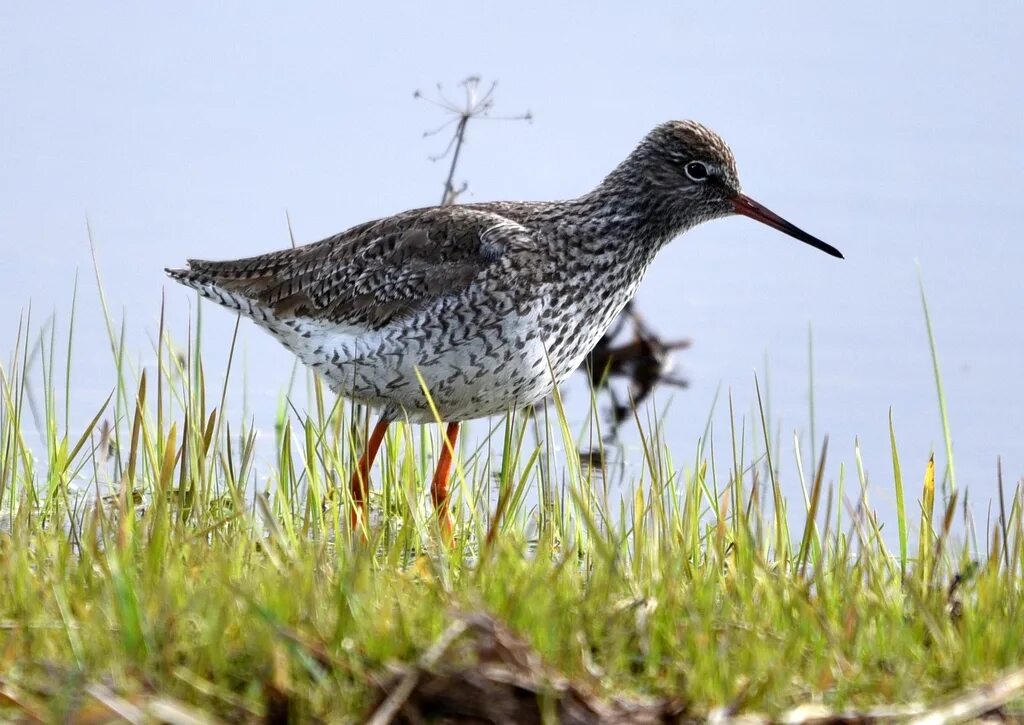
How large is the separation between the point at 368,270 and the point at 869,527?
2309 mm

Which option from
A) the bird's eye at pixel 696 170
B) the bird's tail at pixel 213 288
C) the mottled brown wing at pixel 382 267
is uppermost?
the bird's eye at pixel 696 170

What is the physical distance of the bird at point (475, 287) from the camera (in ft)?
18.6

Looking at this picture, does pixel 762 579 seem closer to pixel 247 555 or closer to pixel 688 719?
pixel 688 719

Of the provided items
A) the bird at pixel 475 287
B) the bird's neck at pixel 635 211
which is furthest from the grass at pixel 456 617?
the bird's neck at pixel 635 211

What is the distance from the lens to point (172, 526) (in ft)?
14.8

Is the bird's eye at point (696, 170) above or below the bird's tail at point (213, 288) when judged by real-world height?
above

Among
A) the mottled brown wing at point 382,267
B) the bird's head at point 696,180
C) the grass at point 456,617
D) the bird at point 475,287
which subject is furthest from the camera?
the bird's head at point 696,180

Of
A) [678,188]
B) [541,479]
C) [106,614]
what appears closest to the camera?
[106,614]

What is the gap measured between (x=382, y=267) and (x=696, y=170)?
144 cm

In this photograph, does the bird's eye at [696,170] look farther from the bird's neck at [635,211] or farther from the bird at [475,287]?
the bird's neck at [635,211]

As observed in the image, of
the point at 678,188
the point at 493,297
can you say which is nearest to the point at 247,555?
the point at 493,297

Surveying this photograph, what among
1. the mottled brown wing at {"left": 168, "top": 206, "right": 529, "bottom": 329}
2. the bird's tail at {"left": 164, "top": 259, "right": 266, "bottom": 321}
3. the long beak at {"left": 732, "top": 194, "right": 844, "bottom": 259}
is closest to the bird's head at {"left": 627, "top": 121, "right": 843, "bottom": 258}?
the long beak at {"left": 732, "top": 194, "right": 844, "bottom": 259}

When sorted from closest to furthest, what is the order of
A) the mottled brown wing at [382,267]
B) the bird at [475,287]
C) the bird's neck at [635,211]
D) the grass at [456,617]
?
the grass at [456,617], the bird at [475,287], the mottled brown wing at [382,267], the bird's neck at [635,211]

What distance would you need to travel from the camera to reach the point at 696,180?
252 inches
